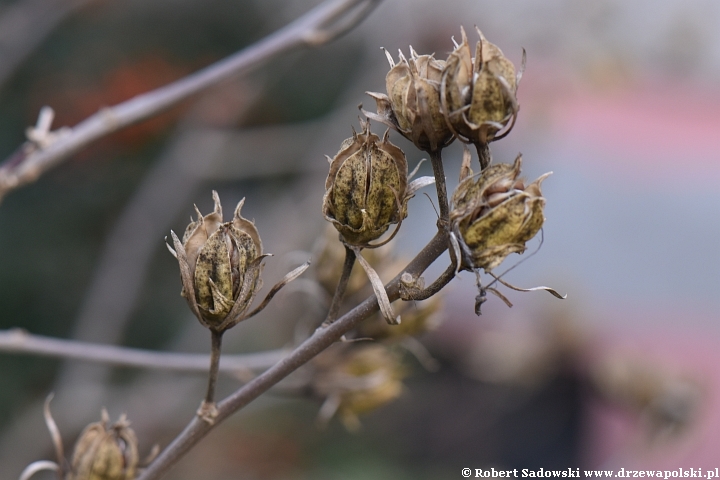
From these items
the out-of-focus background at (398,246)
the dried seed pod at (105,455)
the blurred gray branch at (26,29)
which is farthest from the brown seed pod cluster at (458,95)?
the blurred gray branch at (26,29)

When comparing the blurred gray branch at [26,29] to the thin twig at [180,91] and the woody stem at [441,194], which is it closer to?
the thin twig at [180,91]

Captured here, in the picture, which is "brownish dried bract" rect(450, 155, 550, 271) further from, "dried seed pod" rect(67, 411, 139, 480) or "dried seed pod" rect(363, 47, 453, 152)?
"dried seed pod" rect(67, 411, 139, 480)

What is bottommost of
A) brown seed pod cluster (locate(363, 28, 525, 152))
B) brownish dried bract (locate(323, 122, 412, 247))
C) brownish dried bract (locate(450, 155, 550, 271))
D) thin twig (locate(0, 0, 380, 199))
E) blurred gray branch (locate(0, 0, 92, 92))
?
brownish dried bract (locate(450, 155, 550, 271))

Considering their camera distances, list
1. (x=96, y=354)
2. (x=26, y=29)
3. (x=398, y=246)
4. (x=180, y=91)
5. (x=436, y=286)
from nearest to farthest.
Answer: (x=436, y=286) → (x=96, y=354) → (x=180, y=91) → (x=398, y=246) → (x=26, y=29)

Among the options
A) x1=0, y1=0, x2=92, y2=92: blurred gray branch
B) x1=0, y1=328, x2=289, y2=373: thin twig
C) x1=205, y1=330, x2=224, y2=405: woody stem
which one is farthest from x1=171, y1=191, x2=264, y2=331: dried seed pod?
x1=0, y1=0, x2=92, y2=92: blurred gray branch

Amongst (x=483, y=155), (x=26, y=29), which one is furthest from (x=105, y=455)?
(x=26, y=29)

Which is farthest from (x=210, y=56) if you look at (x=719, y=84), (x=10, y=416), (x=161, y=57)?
(x=719, y=84)

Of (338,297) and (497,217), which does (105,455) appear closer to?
(338,297)
